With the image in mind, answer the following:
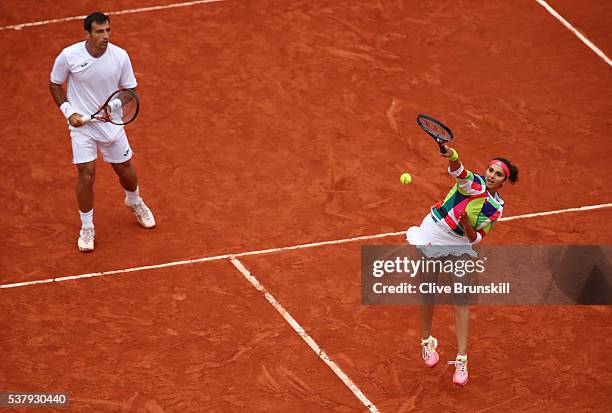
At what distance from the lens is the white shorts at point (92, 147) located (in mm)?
11211

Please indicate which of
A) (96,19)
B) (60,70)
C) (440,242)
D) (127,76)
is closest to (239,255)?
(127,76)

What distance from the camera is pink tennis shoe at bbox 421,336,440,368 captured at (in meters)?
9.94

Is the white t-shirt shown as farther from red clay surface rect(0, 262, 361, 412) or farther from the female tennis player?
the female tennis player

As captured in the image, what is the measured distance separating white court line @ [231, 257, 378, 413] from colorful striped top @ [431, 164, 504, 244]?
5.12ft

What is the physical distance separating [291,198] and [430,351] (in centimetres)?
302

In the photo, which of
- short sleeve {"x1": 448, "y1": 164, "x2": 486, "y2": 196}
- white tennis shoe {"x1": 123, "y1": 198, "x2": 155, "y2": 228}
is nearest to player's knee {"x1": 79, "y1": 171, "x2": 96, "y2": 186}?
white tennis shoe {"x1": 123, "y1": 198, "x2": 155, "y2": 228}

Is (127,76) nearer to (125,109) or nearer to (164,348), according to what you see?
(125,109)

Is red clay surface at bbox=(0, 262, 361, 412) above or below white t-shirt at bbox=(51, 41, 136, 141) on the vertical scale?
below

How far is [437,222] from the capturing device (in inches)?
373

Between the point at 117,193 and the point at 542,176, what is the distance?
4.41 m

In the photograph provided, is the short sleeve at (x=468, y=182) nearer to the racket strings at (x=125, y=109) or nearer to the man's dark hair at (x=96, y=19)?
the racket strings at (x=125, y=109)

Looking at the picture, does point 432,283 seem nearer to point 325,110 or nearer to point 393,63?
point 325,110

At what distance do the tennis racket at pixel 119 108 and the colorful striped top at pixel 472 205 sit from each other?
10.5 feet

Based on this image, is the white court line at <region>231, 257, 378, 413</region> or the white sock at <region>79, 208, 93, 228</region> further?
the white sock at <region>79, 208, 93, 228</region>
